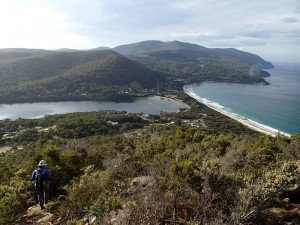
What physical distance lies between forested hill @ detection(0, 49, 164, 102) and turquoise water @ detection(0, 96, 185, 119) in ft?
20.7

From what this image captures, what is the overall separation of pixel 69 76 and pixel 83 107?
34.6 metres

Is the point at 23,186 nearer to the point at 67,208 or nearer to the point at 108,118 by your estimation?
the point at 67,208

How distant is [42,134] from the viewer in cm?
5509

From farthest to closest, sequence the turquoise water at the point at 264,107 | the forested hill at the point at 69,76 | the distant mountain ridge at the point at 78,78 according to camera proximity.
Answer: the distant mountain ridge at the point at 78,78, the forested hill at the point at 69,76, the turquoise water at the point at 264,107

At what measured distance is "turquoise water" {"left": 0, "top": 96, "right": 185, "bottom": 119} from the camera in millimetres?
83044

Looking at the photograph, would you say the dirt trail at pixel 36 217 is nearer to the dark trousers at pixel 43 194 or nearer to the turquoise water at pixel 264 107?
the dark trousers at pixel 43 194

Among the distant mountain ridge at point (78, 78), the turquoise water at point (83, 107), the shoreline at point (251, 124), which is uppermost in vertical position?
the distant mountain ridge at point (78, 78)

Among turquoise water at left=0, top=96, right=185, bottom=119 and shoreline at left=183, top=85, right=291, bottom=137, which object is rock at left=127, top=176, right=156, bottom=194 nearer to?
shoreline at left=183, top=85, right=291, bottom=137

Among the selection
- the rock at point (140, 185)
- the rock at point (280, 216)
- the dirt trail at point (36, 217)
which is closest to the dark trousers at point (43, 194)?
the dirt trail at point (36, 217)

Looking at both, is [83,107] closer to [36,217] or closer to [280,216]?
[36,217]

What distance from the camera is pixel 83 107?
9338 centimetres

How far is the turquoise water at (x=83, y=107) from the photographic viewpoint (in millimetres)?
83044

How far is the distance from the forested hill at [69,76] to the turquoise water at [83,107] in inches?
249

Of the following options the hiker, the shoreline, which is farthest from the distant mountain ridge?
the hiker
